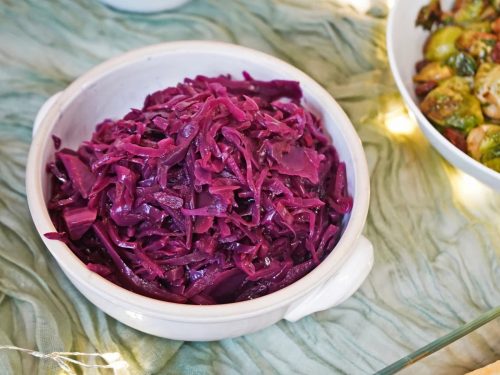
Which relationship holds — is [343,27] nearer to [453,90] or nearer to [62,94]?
[453,90]

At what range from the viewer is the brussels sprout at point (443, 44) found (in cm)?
134

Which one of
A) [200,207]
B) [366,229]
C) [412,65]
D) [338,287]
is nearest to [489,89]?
[412,65]

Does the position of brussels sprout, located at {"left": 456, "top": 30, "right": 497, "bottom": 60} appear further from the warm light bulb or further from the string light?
the string light

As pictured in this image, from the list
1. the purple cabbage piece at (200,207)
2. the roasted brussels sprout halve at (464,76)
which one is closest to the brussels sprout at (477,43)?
the roasted brussels sprout halve at (464,76)

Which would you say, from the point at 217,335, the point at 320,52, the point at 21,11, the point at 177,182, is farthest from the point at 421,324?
the point at 21,11

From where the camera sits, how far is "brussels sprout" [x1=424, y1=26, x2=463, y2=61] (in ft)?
4.41

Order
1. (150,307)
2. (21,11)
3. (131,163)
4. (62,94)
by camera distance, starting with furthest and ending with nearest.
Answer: (21,11) → (62,94) → (131,163) → (150,307)

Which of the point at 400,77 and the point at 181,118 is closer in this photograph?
the point at 181,118

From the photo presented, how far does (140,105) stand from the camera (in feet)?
3.91

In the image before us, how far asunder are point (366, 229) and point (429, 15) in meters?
0.53

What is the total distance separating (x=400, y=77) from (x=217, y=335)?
0.61 m

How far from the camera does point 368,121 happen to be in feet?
4.23

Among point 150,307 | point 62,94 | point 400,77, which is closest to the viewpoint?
point 150,307

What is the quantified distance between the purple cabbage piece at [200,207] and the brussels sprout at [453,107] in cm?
36
